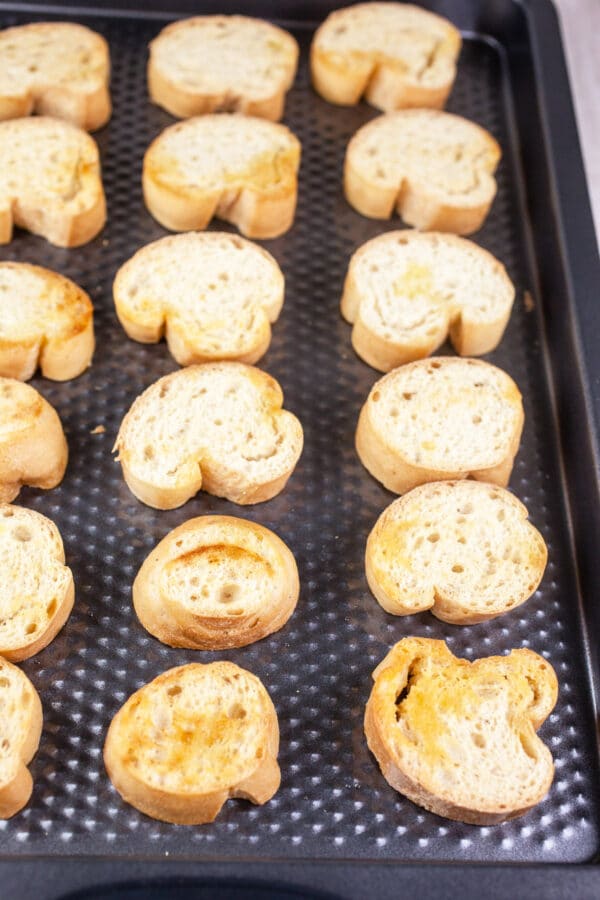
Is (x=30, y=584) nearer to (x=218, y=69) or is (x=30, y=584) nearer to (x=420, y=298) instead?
(x=420, y=298)

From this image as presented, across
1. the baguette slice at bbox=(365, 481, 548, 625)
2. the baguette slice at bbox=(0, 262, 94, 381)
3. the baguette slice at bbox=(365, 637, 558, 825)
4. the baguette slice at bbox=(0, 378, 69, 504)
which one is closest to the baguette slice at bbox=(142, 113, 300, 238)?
the baguette slice at bbox=(0, 262, 94, 381)

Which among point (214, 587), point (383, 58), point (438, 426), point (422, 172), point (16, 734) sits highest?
point (383, 58)

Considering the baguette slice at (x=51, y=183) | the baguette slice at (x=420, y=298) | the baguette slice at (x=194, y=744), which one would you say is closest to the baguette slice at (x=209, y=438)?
the baguette slice at (x=420, y=298)

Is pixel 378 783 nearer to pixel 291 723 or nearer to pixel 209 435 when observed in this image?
pixel 291 723

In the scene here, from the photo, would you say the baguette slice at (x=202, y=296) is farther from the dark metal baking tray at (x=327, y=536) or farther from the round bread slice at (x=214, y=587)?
the round bread slice at (x=214, y=587)

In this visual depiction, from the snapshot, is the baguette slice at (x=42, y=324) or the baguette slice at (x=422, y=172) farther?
the baguette slice at (x=422, y=172)

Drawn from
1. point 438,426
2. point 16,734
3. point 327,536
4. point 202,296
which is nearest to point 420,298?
point 438,426

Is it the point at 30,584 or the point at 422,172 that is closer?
the point at 30,584

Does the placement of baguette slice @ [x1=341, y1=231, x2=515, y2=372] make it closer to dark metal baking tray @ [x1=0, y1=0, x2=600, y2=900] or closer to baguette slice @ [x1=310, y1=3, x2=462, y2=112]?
dark metal baking tray @ [x1=0, y1=0, x2=600, y2=900]
